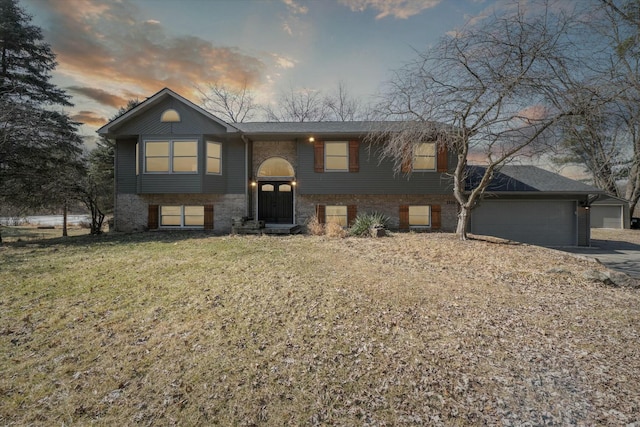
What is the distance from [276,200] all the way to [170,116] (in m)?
6.36

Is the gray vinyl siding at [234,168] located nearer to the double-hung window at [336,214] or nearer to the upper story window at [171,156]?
the upper story window at [171,156]

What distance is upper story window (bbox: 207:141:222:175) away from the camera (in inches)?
502

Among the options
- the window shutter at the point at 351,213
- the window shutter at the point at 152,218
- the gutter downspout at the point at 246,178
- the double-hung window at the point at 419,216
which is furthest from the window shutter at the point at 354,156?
the window shutter at the point at 152,218

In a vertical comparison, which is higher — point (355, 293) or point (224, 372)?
point (355, 293)

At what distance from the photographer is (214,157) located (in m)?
13.0

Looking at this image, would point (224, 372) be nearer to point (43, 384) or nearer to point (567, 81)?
point (43, 384)

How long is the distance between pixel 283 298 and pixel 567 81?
8.32 meters

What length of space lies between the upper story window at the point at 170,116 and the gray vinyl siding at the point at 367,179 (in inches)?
234

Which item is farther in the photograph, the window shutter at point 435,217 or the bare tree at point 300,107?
the bare tree at point 300,107

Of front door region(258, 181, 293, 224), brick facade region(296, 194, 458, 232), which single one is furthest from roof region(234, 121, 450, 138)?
brick facade region(296, 194, 458, 232)

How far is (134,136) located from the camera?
1281 cm

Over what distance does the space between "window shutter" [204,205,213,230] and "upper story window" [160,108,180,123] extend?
14.3 feet

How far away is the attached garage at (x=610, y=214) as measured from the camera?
73.3 feet

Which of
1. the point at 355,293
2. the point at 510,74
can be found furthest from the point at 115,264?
the point at 510,74
